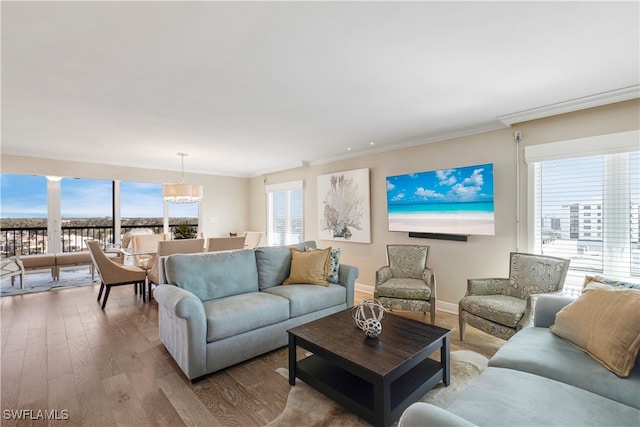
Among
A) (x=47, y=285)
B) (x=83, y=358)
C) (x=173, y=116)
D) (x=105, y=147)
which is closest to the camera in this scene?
(x=83, y=358)

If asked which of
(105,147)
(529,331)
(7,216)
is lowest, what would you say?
(529,331)

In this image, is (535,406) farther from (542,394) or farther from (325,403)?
(325,403)

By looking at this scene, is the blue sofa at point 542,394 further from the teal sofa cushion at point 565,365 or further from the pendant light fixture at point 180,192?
the pendant light fixture at point 180,192

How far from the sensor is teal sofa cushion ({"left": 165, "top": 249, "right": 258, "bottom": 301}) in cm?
275

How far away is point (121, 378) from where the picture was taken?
2.28 m

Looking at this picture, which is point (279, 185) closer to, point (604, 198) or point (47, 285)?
point (47, 285)

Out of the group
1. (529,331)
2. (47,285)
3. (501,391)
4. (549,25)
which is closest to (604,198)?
(529,331)

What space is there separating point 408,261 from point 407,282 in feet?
1.29

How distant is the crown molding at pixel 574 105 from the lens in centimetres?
257

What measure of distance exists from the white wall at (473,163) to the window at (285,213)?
3.94 feet

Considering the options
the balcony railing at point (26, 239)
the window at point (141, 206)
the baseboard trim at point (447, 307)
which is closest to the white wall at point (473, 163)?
the baseboard trim at point (447, 307)

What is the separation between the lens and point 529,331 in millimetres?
2051

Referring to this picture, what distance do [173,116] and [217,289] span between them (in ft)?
6.42

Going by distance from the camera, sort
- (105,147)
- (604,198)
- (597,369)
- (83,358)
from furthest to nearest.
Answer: (105,147), (604,198), (83,358), (597,369)
